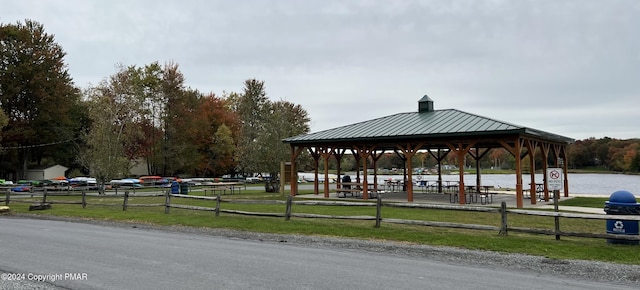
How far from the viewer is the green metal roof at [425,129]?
1878cm

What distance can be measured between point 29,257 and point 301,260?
5.08 meters

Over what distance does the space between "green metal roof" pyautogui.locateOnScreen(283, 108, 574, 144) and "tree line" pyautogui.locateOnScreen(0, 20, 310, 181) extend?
300 inches

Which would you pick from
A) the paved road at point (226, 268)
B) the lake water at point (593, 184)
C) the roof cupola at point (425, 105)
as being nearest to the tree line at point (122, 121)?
the roof cupola at point (425, 105)

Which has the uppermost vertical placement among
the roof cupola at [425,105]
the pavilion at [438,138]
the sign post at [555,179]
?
the roof cupola at [425,105]

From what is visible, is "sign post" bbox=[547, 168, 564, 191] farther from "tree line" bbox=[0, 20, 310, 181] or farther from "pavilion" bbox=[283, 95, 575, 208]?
"tree line" bbox=[0, 20, 310, 181]

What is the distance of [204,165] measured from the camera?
5231 cm

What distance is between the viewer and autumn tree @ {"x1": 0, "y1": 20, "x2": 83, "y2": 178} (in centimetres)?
3950

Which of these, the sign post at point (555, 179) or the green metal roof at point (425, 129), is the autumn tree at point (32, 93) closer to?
the green metal roof at point (425, 129)

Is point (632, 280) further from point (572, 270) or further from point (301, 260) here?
point (301, 260)

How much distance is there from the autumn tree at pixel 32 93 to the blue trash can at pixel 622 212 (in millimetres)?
44580

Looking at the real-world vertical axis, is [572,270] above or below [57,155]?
below

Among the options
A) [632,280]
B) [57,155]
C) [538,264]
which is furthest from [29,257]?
[57,155]

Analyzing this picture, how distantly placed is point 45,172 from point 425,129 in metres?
43.6

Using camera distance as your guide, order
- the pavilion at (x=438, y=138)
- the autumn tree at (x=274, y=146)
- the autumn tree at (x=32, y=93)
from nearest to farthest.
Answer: the pavilion at (x=438, y=138), the autumn tree at (x=274, y=146), the autumn tree at (x=32, y=93)
